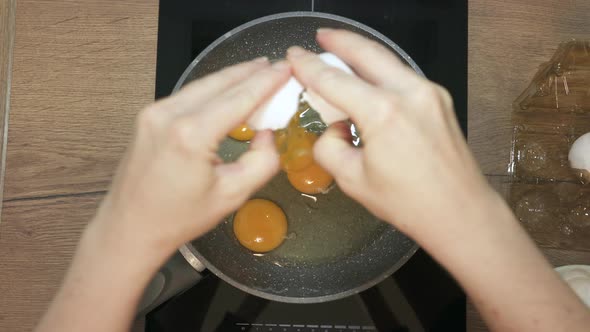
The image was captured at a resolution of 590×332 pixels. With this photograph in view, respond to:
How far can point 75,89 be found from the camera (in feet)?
3.67

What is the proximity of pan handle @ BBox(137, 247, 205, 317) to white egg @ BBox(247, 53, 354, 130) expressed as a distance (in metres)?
0.38

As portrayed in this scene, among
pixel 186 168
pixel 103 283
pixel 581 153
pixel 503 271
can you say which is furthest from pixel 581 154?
pixel 103 283

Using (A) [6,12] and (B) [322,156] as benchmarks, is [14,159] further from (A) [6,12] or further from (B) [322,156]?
(B) [322,156]

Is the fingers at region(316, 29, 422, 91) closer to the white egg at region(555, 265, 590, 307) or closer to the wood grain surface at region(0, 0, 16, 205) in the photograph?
the white egg at region(555, 265, 590, 307)

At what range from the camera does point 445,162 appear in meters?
0.66

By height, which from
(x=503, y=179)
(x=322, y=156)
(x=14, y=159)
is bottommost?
(x=14, y=159)

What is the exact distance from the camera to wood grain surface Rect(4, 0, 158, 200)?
110cm

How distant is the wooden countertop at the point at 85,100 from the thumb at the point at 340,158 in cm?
55

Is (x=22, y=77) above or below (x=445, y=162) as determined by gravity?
below

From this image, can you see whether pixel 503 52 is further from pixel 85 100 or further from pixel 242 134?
pixel 85 100

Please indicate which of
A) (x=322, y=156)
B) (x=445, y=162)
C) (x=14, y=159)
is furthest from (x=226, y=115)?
(x=14, y=159)

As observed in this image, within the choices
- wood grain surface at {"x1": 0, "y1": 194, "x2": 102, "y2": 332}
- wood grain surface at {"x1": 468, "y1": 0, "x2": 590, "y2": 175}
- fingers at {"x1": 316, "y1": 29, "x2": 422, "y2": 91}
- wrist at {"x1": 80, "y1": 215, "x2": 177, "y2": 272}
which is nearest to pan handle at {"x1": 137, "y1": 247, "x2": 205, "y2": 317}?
wood grain surface at {"x1": 0, "y1": 194, "x2": 102, "y2": 332}

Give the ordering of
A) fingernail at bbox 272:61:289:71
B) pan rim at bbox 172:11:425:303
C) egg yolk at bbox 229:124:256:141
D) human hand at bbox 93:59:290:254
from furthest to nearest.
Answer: egg yolk at bbox 229:124:256:141
pan rim at bbox 172:11:425:303
fingernail at bbox 272:61:289:71
human hand at bbox 93:59:290:254

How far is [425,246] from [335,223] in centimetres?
35
